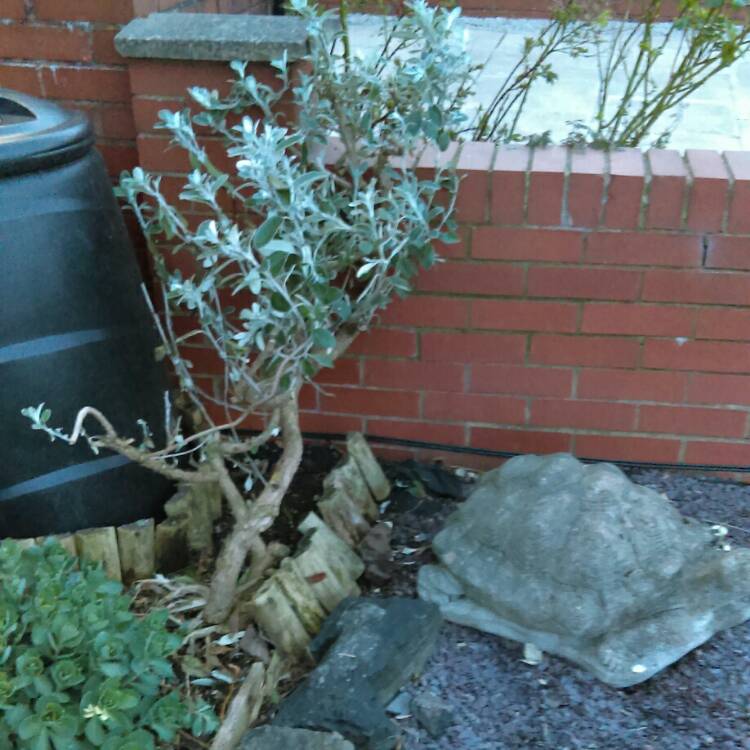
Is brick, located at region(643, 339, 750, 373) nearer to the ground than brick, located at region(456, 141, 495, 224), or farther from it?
nearer to the ground

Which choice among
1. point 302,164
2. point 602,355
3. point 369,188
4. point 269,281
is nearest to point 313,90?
point 302,164

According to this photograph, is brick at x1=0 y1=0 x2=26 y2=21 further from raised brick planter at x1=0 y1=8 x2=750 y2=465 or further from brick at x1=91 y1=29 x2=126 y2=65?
brick at x1=91 y1=29 x2=126 y2=65

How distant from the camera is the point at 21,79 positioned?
8.64 ft

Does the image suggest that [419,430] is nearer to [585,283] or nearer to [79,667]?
[585,283]

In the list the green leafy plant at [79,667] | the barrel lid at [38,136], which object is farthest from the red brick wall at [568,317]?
the green leafy plant at [79,667]

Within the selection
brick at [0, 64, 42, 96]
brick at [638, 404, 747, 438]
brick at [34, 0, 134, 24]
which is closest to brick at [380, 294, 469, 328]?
brick at [638, 404, 747, 438]

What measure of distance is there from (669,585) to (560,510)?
30cm

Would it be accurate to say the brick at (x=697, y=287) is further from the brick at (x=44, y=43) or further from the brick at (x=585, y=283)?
the brick at (x=44, y=43)

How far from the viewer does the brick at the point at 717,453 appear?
8.93 feet

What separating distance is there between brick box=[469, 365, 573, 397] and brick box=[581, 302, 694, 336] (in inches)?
6.6

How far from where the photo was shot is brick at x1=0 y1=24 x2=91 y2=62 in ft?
8.33

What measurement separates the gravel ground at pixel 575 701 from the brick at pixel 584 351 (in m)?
0.79

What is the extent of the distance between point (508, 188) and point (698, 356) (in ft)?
2.38

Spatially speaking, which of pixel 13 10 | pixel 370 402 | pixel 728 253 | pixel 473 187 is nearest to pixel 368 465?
pixel 370 402
